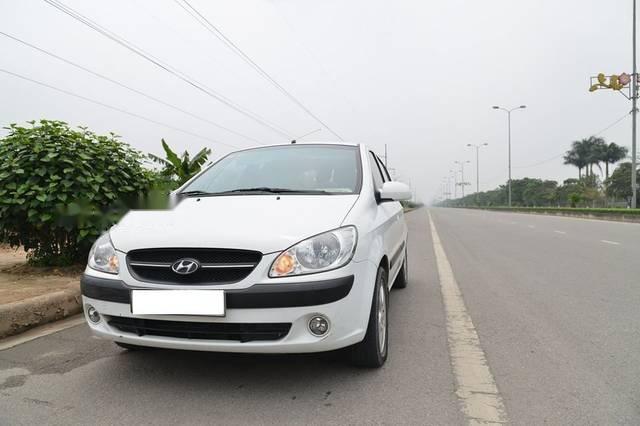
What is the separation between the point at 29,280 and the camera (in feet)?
16.7

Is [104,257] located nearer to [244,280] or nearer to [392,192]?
[244,280]

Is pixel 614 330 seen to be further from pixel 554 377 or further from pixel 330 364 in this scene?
pixel 330 364

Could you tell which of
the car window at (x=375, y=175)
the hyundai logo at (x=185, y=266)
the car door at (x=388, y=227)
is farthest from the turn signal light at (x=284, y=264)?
the car window at (x=375, y=175)

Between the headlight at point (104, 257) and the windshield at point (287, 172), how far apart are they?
87 centimetres

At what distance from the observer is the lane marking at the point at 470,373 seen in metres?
2.40

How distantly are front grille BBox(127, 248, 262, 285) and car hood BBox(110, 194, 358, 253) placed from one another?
0.13 ft

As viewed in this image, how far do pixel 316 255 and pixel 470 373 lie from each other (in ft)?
4.17

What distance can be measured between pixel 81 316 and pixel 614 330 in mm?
4566

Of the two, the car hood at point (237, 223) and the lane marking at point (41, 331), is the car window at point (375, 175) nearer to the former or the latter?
the car hood at point (237, 223)

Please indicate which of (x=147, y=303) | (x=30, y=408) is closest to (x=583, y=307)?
(x=147, y=303)

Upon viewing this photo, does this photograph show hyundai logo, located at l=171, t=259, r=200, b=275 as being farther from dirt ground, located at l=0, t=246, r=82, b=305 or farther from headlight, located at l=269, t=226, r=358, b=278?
dirt ground, located at l=0, t=246, r=82, b=305

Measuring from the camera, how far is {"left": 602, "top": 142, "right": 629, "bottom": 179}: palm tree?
7775cm

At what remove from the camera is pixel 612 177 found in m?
66.6

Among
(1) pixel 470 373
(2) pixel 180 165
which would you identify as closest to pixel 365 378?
(1) pixel 470 373
